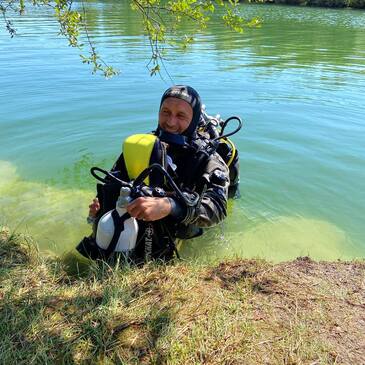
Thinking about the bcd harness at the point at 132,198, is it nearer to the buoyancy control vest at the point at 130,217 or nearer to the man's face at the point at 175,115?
the buoyancy control vest at the point at 130,217

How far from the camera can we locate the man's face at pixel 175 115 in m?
A: 3.78

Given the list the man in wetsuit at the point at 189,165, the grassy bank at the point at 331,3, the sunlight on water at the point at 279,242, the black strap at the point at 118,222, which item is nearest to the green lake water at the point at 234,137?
the sunlight on water at the point at 279,242

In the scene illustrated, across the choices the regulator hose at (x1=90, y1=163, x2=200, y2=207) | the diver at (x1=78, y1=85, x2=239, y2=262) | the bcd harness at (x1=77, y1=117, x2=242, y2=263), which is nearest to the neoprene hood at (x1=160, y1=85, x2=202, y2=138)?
the diver at (x1=78, y1=85, x2=239, y2=262)

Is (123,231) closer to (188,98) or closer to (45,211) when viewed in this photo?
(188,98)

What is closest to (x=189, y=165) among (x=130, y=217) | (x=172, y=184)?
(x=172, y=184)

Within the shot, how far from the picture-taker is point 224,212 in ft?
11.7

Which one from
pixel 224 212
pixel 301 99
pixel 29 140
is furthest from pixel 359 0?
pixel 224 212

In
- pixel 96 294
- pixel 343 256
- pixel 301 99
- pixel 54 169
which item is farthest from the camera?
pixel 301 99

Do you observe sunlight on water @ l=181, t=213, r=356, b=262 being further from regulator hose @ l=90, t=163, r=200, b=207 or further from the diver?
regulator hose @ l=90, t=163, r=200, b=207

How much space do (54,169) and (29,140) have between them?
1.36 m

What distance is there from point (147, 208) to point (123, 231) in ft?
1.07

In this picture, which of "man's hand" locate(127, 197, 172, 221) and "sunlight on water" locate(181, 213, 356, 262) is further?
"sunlight on water" locate(181, 213, 356, 262)

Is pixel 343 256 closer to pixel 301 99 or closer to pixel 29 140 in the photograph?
pixel 29 140

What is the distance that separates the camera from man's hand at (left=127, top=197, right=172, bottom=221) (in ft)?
9.50
